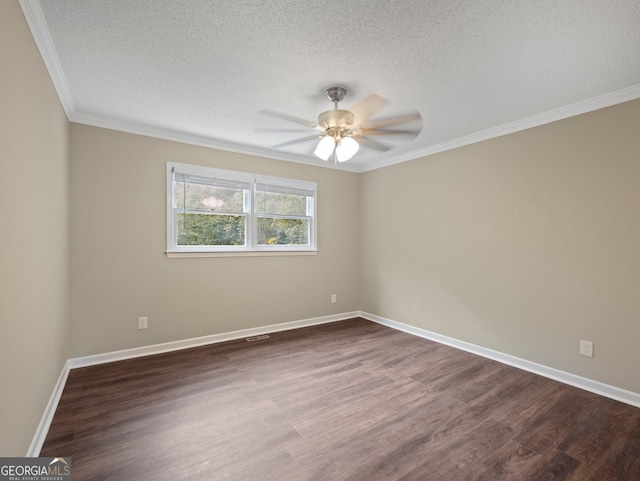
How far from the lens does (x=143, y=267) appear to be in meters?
3.26

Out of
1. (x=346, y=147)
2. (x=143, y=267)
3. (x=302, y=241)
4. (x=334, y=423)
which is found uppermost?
(x=346, y=147)

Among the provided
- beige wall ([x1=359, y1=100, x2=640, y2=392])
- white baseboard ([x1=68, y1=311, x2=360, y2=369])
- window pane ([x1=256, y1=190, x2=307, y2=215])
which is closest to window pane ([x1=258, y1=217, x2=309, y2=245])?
window pane ([x1=256, y1=190, x2=307, y2=215])

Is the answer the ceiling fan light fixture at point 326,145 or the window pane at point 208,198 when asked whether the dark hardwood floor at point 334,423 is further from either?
the ceiling fan light fixture at point 326,145

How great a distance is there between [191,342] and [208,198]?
68.0 inches

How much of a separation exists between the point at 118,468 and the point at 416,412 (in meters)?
1.92

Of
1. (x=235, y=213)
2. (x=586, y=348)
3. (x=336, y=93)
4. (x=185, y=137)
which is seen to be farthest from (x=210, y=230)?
(x=586, y=348)

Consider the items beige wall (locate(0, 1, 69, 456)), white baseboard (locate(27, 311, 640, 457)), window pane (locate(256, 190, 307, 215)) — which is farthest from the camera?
window pane (locate(256, 190, 307, 215))

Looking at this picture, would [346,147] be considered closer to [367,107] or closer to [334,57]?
[367,107]

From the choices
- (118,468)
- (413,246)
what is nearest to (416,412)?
(118,468)

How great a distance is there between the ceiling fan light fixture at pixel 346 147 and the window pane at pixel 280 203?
180cm

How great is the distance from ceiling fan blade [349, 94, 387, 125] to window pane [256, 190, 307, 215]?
1.77 metres

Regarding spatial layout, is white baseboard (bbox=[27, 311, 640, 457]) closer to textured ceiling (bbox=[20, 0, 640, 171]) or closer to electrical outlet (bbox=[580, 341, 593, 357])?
electrical outlet (bbox=[580, 341, 593, 357])

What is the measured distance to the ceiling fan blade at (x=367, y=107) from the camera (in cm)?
251

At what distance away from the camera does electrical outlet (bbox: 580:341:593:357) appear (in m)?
2.58
